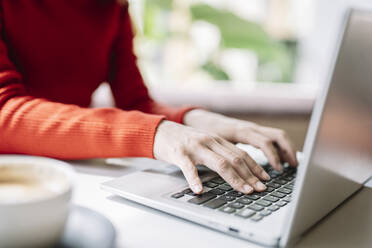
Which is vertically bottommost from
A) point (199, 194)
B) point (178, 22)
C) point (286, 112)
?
point (286, 112)

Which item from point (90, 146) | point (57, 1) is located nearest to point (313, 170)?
point (90, 146)

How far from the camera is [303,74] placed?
2412 millimetres

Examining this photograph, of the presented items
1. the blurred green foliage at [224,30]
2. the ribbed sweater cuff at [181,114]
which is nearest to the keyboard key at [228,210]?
the ribbed sweater cuff at [181,114]

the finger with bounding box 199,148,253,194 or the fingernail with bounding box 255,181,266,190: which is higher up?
the finger with bounding box 199,148,253,194

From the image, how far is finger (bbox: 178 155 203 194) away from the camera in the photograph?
566mm

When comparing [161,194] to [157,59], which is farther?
[157,59]

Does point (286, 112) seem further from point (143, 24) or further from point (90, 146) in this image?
point (90, 146)

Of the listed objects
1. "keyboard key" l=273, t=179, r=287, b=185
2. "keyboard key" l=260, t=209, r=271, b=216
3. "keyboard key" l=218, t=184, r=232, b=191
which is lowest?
"keyboard key" l=218, t=184, r=232, b=191

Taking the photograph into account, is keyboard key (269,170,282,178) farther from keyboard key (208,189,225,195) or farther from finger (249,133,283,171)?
keyboard key (208,189,225,195)

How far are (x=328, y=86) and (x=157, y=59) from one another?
1897 millimetres

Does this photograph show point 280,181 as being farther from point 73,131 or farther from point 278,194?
point 73,131

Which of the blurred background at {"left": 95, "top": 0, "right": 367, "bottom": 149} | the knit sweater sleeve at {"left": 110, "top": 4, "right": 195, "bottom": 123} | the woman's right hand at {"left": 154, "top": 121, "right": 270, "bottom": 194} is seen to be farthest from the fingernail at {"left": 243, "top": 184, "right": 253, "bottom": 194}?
the blurred background at {"left": 95, "top": 0, "right": 367, "bottom": 149}

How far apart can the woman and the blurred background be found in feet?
2.21

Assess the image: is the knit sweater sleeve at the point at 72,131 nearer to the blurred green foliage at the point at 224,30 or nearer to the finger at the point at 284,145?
Answer: the finger at the point at 284,145
